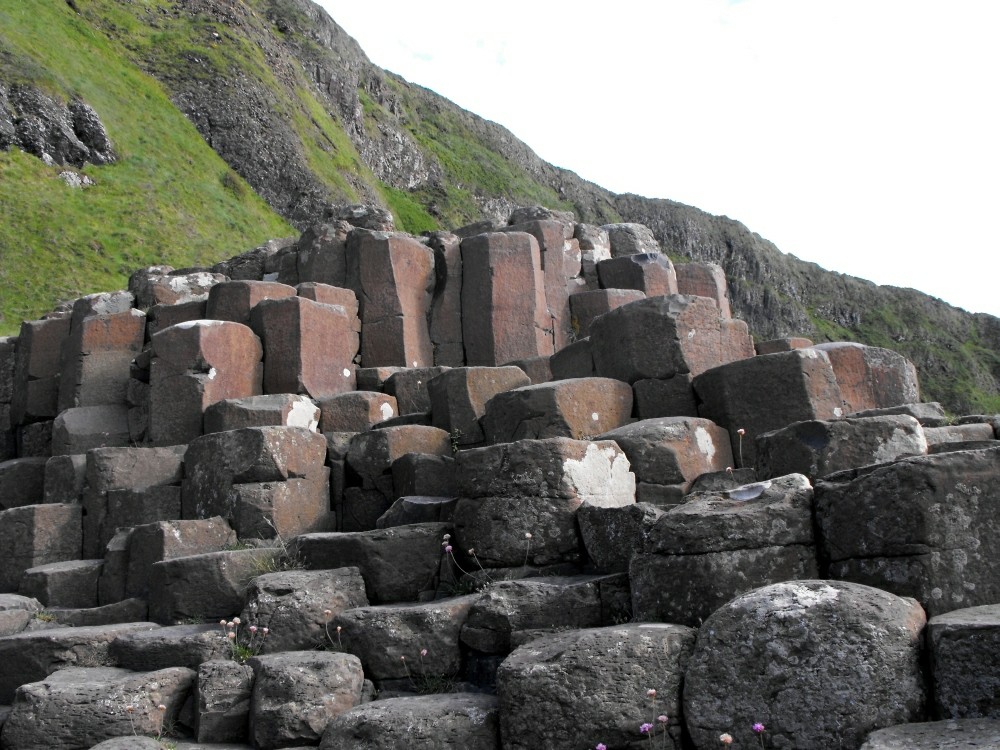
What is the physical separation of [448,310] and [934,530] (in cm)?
989

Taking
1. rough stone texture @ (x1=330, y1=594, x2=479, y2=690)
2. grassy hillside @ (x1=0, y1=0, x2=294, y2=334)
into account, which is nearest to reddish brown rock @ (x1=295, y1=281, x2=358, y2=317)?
rough stone texture @ (x1=330, y1=594, x2=479, y2=690)

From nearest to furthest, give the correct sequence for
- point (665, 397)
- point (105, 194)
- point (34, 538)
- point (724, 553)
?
point (724, 553)
point (665, 397)
point (34, 538)
point (105, 194)

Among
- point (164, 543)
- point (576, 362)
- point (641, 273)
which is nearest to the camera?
point (164, 543)

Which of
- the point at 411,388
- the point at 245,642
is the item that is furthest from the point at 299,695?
the point at 411,388

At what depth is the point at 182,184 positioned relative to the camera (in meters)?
35.2

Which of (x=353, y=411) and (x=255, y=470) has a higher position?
(x=353, y=411)

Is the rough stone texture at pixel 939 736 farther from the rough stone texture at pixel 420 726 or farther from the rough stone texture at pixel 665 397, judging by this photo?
the rough stone texture at pixel 665 397

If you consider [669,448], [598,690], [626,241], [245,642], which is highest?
[626,241]

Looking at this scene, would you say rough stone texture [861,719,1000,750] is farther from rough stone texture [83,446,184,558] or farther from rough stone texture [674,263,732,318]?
rough stone texture [674,263,732,318]

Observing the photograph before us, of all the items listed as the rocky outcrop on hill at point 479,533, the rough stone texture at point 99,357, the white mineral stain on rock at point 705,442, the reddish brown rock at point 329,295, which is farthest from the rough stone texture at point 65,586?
the white mineral stain on rock at point 705,442

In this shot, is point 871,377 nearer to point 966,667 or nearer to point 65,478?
point 966,667

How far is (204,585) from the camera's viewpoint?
799 centimetres

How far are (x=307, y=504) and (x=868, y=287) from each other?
2091 inches

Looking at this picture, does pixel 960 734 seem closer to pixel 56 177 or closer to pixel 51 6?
pixel 56 177
